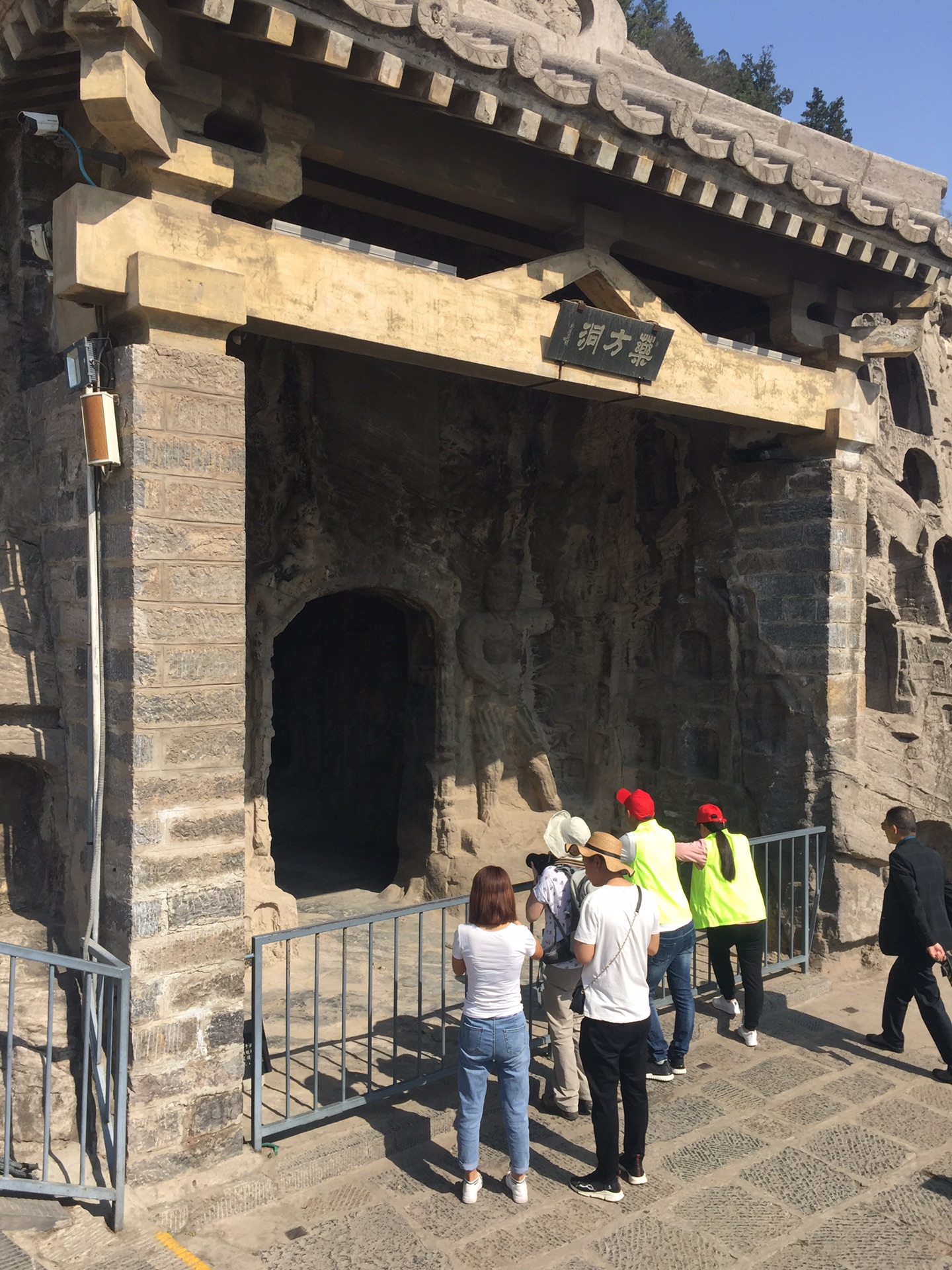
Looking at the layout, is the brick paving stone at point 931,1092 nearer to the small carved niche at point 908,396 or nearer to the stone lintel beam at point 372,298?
the stone lintel beam at point 372,298

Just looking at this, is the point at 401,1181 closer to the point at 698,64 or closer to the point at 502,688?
the point at 502,688

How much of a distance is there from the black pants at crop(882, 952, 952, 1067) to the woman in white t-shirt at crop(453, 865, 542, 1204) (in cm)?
276

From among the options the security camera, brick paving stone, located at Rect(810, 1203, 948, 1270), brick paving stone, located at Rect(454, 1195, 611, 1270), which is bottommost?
brick paving stone, located at Rect(810, 1203, 948, 1270)

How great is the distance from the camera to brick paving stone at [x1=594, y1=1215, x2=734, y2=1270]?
435cm

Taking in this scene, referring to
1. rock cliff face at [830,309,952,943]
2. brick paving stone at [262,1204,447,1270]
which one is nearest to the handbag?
brick paving stone at [262,1204,447,1270]

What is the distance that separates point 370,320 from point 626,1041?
370 cm

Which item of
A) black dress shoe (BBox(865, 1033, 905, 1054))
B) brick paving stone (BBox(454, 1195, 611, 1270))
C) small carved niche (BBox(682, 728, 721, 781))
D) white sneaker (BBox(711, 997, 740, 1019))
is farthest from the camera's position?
small carved niche (BBox(682, 728, 721, 781))

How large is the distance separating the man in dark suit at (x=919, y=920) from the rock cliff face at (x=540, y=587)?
5.73ft

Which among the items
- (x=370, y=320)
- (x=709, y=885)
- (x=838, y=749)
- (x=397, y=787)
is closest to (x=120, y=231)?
(x=370, y=320)

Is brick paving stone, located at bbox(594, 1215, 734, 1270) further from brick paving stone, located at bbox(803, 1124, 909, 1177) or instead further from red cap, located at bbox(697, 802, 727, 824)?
red cap, located at bbox(697, 802, 727, 824)

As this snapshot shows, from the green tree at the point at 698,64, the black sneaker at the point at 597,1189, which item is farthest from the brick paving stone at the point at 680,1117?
the green tree at the point at 698,64

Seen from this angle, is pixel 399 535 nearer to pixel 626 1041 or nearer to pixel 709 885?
pixel 709 885

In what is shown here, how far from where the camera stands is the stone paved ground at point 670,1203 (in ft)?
14.3

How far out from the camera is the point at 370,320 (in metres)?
5.42
